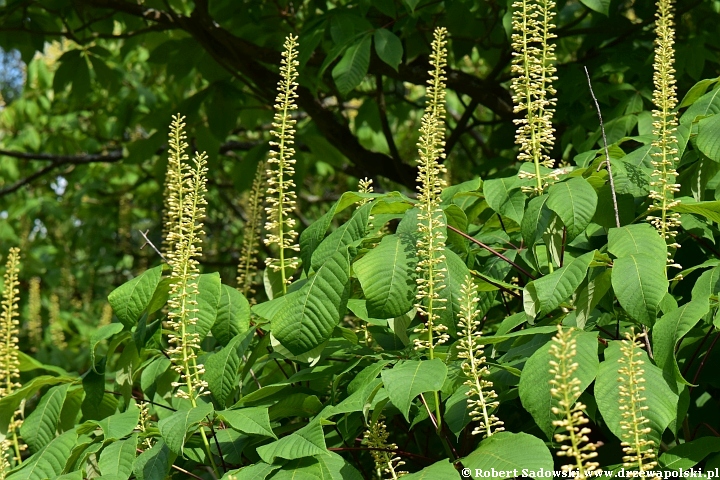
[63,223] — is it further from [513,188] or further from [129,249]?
[513,188]

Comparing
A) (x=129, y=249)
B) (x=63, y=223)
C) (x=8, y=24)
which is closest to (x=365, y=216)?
(x=8, y=24)

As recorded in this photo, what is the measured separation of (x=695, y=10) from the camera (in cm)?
489

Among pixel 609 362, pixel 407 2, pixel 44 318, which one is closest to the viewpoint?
pixel 609 362

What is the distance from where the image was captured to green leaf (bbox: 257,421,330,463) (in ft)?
6.61

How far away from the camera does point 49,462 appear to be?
2490 millimetres

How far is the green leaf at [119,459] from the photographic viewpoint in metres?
2.24

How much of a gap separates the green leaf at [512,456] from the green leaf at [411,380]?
0.18 meters

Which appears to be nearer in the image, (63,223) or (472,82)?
(472,82)

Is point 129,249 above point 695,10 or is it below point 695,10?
below

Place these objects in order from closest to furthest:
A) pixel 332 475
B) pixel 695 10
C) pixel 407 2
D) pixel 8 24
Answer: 1. pixel 332 475
2. pixel 407 2
3. pixel 695 10
4. pixel 8 24

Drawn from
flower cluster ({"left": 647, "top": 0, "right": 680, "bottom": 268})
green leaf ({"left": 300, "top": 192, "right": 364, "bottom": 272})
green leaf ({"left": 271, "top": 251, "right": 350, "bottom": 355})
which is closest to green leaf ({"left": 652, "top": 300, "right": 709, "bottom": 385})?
flower cluster ({"left": 647, "top": 0, "right": 680, "bottom": 268})

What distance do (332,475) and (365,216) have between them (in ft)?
2.34

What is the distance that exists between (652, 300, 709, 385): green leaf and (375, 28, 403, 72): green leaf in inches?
83.8

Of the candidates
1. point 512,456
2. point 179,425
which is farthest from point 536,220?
point 179,425
